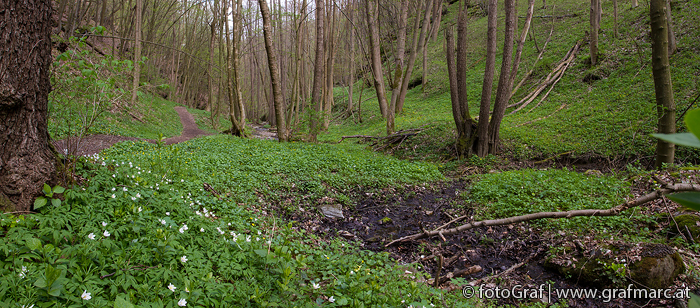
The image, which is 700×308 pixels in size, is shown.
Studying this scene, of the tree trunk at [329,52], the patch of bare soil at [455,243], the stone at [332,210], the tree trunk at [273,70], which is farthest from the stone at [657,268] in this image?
the tree trunk at [329,52]

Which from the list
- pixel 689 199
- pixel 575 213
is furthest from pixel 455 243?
pixel 689 199

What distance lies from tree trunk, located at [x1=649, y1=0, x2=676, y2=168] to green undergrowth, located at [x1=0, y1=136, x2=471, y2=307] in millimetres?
5865

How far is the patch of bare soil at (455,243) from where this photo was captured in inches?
163

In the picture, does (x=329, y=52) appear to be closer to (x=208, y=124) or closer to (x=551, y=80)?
(x=551, y=80)

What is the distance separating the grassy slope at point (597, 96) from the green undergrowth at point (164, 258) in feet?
25.5

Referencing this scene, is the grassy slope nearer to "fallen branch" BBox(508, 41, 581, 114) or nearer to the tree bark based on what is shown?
"fallen branch" BBox(508, 41, 581, 114)

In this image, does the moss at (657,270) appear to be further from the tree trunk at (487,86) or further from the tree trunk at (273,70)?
the tree trunk at (273,70)

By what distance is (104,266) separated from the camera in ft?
8.58

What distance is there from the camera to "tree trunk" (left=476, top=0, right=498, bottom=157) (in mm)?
9031

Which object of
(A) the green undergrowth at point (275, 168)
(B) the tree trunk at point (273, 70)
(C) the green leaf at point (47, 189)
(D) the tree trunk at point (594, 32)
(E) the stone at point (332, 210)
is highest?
(D) the tree trunk at point (594, 32)

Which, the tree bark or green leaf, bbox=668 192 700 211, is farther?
the tree bark

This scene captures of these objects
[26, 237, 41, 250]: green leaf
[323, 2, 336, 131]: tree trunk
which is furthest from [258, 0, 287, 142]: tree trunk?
[26, 237, 41, 250]: green leaf

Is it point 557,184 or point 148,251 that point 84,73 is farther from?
point 557,184

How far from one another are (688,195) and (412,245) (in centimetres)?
470
